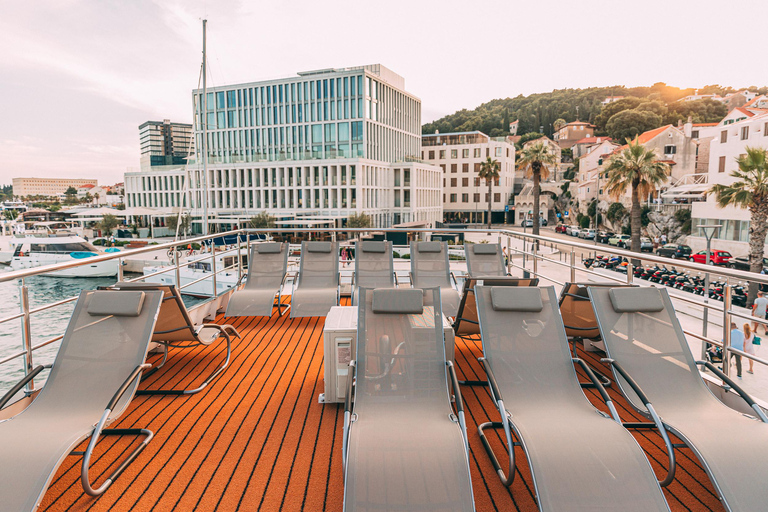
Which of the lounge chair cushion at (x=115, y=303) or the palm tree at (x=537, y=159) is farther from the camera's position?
the palm tree at (x=537, y=159)

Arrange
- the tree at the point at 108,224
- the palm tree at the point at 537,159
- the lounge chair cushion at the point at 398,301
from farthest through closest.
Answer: the tree at the point at 108,224 < the palm tree at the point at 537,159 < the lounge chair cushion at the point at 398,301

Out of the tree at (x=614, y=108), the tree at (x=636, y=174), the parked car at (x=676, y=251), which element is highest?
the tree at (x=614, y=108)

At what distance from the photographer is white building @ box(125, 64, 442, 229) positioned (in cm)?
4222

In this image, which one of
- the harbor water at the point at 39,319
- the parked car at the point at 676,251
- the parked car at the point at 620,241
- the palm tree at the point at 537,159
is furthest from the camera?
the parked car at the point at 620,241

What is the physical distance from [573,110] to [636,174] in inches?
3223

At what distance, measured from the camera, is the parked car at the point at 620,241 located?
39.7m

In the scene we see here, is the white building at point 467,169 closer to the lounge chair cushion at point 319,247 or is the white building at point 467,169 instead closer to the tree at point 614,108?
the tree at point 614,108

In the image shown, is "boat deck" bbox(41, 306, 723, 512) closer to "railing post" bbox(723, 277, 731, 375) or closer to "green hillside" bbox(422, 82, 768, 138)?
"railing post" bbox(723, 277, 731, 375)

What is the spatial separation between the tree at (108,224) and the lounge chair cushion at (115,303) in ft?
171

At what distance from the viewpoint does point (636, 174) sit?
26.4 metres

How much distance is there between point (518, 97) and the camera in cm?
10481

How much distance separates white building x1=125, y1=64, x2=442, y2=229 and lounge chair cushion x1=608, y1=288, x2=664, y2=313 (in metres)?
38.5

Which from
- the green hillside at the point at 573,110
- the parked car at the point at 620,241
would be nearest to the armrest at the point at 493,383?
the parked car at the point at 620,241

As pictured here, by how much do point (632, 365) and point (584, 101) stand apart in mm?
111346
